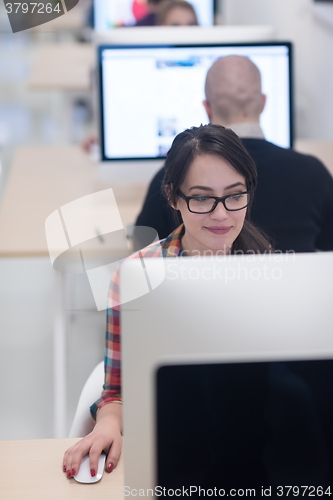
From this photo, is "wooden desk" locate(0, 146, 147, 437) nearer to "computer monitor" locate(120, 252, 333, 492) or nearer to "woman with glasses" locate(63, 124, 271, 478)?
"woman with glasses" locate(63, 124, 271, 478)

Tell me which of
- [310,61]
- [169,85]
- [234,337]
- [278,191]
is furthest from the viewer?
[310,61]

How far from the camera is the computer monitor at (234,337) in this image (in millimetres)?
567

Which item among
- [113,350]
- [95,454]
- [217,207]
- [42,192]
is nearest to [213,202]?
[217,207]

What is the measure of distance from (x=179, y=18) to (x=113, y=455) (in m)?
2.57

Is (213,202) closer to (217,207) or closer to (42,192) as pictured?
(217,207)

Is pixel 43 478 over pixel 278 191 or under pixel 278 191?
under

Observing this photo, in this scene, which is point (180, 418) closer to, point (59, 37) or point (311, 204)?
point (311, 204)

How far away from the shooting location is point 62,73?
12.6ft

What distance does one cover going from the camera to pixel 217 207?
0.96 metres

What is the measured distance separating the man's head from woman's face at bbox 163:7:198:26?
1408 mm

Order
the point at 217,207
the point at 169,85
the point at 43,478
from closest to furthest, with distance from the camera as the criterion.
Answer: the point at 43,478, the point at 217,207, the point at 169,85

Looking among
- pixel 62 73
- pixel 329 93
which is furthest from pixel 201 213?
pixel 62 73

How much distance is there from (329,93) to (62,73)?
5.50ft

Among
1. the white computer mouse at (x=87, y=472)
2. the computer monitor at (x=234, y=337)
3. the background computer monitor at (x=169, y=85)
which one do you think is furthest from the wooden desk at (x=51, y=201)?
the computer monitor at (x=234, y=337)
